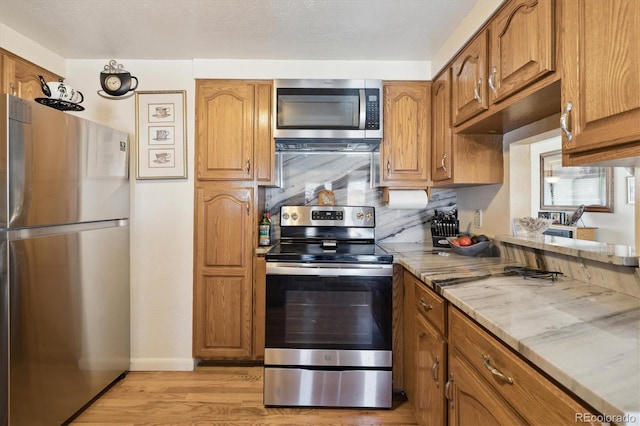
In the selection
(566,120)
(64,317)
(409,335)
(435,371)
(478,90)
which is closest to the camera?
(566,120)

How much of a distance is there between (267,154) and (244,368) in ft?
5.26

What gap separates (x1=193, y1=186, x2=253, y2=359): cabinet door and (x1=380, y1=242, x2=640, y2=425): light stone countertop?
51.2 inches

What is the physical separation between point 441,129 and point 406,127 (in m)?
0.27

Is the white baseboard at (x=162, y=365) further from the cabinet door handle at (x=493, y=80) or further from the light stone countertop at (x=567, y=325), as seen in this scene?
the cabinet door handle at (x=493, y=80)

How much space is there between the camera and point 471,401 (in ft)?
3.54

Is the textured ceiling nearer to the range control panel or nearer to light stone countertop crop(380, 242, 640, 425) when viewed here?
the range control panel

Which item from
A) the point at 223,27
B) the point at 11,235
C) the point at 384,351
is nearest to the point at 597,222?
the point at 384,351

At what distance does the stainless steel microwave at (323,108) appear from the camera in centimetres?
224

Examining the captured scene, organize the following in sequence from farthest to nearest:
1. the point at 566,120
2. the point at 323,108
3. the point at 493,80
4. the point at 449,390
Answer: the point at 323,108 < the point at 493,80 < the point at 449,390 < the point at 566,120

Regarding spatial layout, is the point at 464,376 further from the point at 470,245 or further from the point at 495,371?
the point at 470,245

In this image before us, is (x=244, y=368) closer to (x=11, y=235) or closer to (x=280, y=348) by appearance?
(x=280, y=348)

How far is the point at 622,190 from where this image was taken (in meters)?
1.44

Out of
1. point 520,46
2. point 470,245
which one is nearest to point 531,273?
point 470,245

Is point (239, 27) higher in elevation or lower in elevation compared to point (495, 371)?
higher
